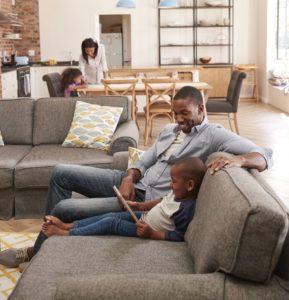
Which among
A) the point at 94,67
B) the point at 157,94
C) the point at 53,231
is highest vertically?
the point at 94,67

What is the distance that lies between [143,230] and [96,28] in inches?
369

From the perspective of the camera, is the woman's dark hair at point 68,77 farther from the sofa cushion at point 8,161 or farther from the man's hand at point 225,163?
the man's hand at point 225,163

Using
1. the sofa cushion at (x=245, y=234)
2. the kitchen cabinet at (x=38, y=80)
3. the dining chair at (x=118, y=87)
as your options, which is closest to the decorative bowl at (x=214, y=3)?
the kitchen cabinet at (x=38, y=80)

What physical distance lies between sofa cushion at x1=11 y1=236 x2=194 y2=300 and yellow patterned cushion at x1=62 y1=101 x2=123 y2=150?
74.3 inches

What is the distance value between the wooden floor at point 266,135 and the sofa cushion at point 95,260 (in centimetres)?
149

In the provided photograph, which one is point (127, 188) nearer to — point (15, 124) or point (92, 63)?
point (15, 124)

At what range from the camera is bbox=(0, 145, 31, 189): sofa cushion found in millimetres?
3570

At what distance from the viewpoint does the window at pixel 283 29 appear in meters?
10.1

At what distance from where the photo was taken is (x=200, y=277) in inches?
57.5

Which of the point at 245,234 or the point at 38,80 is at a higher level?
the point at 38,80

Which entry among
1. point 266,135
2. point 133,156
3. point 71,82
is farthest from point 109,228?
point 266,135

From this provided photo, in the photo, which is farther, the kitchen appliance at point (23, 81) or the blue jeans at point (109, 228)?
the kitchen appliance at point (23, 81)

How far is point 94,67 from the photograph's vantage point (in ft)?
23.6

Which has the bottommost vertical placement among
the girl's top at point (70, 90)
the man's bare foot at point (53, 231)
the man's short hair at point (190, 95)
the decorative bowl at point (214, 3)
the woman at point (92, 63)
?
the man's bare foot at point (53, 231)
